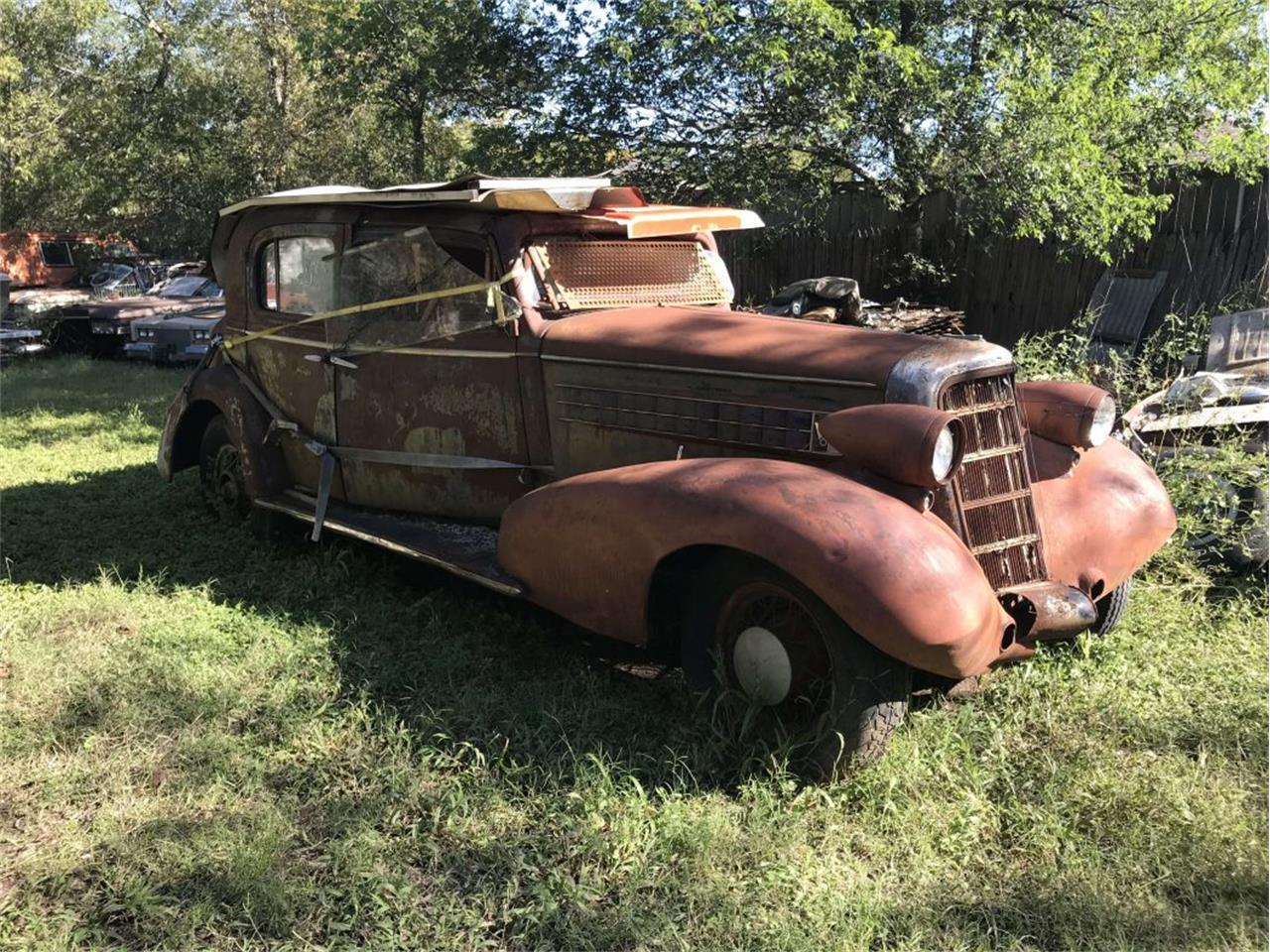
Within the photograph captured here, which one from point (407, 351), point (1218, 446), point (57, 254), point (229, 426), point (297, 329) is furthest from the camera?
point (57, 254)

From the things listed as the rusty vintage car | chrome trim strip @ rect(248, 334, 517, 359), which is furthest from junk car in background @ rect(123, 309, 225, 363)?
chrome trim strip @ rect(248, 334, 517, 359)

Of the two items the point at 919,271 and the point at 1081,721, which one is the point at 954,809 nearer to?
the point at 1081,721

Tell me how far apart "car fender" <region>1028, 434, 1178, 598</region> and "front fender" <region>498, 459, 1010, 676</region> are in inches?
29.7

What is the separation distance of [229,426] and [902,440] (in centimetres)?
403

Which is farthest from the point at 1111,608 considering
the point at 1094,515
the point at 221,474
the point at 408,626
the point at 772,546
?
the point at 221,474

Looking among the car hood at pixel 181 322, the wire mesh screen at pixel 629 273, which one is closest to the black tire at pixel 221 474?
the wire mesh screen at pixel 629 273

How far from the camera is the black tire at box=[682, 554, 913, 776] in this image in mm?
3152

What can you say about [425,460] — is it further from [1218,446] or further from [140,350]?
[140,350]

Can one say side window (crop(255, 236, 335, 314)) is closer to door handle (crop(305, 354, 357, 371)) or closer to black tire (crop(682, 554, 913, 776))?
door handle (crop(305, 354, 357, 371))

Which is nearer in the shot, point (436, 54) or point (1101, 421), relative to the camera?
point (1101, 421)

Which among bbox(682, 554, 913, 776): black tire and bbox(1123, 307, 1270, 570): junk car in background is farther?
bbox(1123, 307, 1270, 570): junk car in background

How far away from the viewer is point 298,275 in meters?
5.37

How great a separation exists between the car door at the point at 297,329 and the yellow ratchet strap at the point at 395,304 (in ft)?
0.09

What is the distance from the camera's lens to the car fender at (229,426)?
18.0 ft
